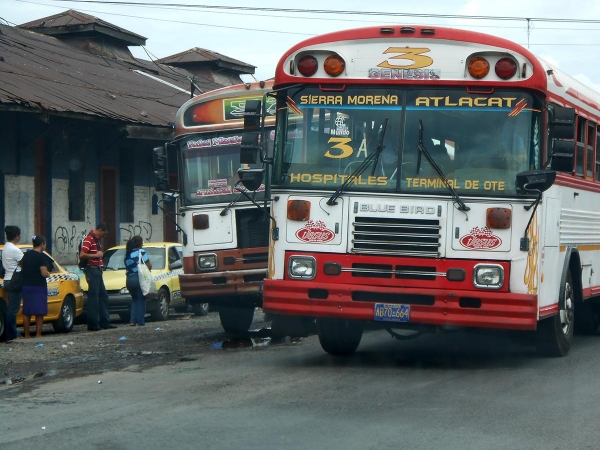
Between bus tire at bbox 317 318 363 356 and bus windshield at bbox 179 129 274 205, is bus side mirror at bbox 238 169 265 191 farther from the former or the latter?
bus windshield at bbox 179 129 274 205

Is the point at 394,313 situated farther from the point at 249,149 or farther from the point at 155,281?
the point at 155,281

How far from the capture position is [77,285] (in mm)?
17828

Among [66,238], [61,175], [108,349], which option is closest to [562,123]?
[108,349]

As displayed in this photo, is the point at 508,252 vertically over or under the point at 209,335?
over

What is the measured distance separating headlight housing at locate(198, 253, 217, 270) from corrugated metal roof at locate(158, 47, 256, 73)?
31145 millimetres

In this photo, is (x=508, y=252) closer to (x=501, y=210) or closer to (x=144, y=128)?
(x=501, y=210)

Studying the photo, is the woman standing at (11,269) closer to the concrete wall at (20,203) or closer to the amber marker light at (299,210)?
the amber marker light at (299,210)

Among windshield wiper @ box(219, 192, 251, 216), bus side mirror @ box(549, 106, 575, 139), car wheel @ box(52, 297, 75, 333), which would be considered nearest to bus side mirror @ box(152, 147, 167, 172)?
windshield wiper @ box(219, 192, 251, 216)

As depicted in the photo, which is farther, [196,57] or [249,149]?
[196,57]

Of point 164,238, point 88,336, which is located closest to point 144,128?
point 164,238

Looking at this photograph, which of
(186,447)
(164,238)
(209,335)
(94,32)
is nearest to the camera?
(186,447)

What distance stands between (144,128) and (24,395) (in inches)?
676

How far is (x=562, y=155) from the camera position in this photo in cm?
986

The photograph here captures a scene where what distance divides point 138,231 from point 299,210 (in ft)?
66.3
